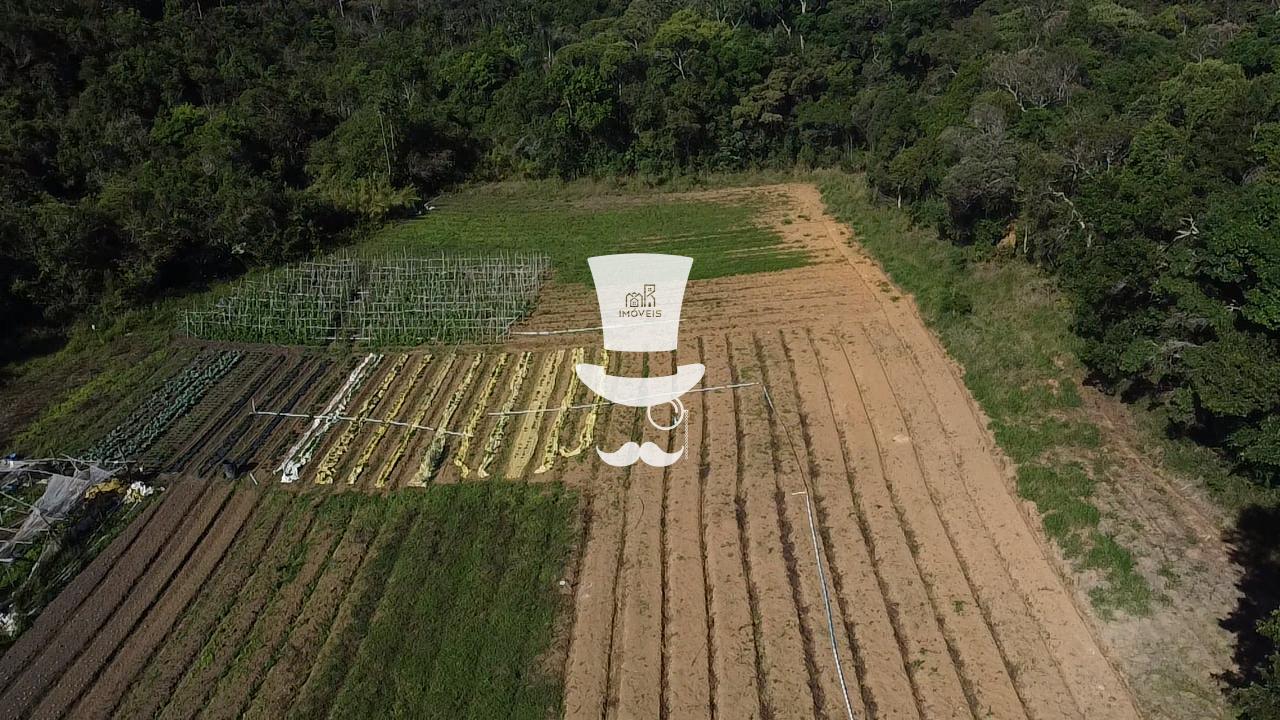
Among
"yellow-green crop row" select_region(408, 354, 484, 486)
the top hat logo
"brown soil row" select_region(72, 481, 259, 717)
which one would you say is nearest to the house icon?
the top hat logo

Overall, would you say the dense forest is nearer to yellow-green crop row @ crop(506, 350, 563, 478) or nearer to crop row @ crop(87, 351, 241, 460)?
crop row @ crop(87, 351, 241, 460)

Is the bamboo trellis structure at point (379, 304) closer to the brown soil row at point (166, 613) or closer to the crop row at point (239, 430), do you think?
the crop row at point (239, 430)

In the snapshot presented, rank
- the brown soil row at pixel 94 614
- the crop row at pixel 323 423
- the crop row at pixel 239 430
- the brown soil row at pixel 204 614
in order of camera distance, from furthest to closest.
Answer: the crop row at pixel 239 430, the crop row at pixel 323 423, the brown soil row at pixel 94 614, the brown soil row at pixel 204 614

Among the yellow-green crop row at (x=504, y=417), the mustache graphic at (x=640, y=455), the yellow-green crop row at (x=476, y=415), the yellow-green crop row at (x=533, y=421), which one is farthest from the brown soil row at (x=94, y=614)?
the mustache graphic at (x=640, y=455)

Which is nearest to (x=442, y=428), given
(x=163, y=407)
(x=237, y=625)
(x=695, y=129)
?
(x=237, y=625)

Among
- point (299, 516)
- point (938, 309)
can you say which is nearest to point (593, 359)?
point (299, 516)

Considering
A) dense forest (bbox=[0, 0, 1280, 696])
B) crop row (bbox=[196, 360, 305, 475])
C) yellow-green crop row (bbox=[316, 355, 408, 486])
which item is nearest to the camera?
dense forest (bbox=[0, 0, 1280, 696])

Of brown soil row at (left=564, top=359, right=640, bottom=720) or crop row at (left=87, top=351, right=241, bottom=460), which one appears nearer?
brown soil row at (left=564, top=359, right=640, bottom=720)
